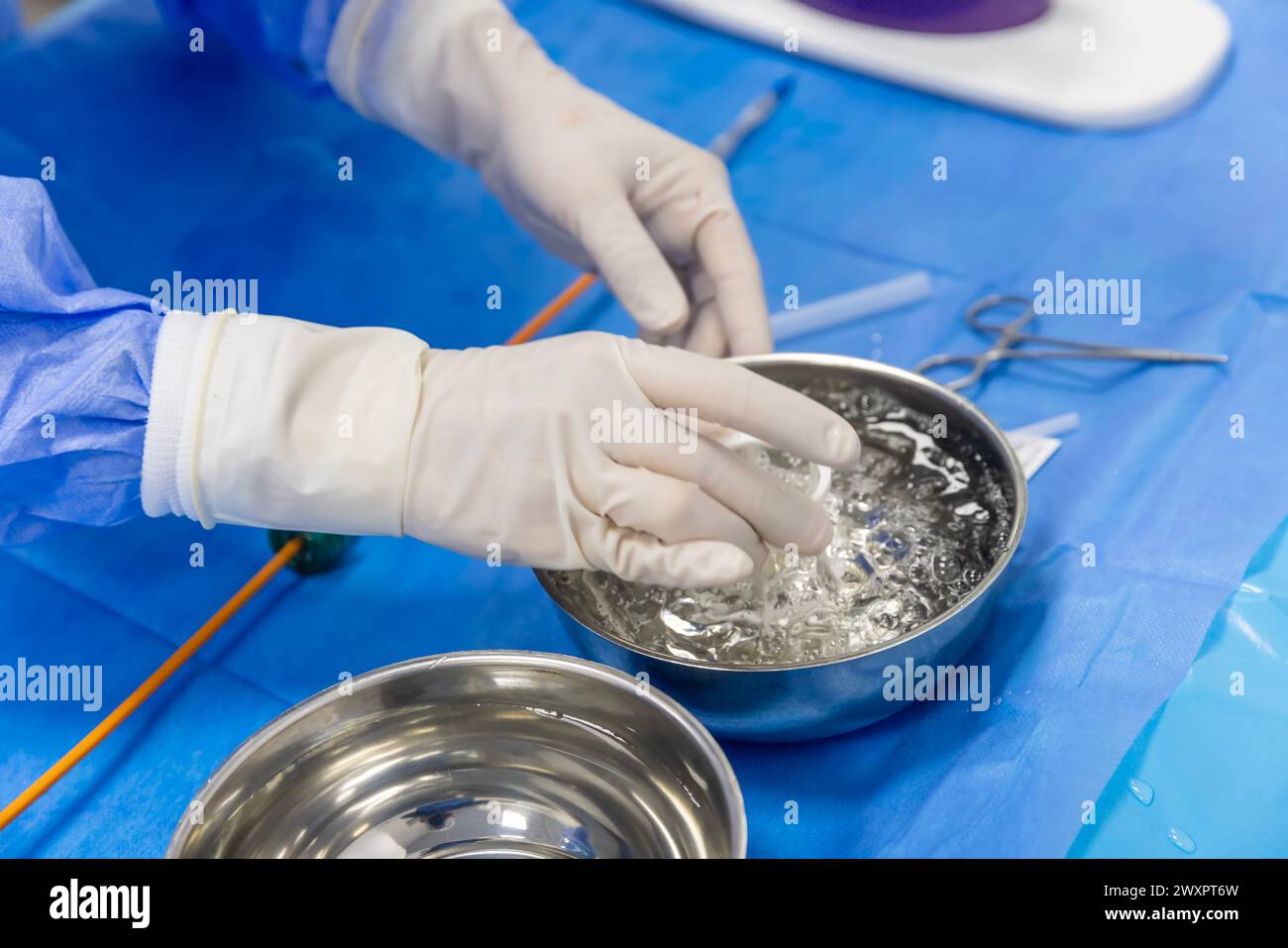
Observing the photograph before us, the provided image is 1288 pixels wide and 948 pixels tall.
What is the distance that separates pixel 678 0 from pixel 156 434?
49.2 inches

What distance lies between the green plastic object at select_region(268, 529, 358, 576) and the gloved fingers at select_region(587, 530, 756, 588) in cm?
37

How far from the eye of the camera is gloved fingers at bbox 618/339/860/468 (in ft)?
3.21

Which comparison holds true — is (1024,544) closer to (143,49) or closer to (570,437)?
(570,437)

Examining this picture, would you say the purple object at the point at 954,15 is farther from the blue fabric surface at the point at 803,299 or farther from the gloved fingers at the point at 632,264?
the gloved fingers at the point at 632,264

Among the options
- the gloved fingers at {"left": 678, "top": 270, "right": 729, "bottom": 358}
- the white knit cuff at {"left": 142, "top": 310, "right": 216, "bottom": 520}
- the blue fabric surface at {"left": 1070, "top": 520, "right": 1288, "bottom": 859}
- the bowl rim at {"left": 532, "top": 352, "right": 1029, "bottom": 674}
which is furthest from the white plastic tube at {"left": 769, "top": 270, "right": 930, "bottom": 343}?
the white knit cuff at {"left": 142, "top": 310, "right": 216, "bottom": 520}

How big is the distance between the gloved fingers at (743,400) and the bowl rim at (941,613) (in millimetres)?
144

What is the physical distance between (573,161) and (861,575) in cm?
51

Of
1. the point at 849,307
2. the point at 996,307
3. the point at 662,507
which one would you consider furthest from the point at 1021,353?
the point at 662,507

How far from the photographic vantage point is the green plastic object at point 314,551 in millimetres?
1260

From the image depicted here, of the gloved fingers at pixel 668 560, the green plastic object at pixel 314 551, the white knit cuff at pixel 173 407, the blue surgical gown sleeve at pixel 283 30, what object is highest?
the blue surgical gown sleeve at pixel 283 30

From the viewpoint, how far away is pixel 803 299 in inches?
60.2

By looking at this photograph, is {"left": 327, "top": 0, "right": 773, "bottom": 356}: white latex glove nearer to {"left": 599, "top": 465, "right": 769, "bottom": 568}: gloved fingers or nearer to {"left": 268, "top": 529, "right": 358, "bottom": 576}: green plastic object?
{"left": 599, "top": 465, "right": 769, "bottom": 568}: gloved fingers

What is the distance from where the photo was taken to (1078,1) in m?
1.88

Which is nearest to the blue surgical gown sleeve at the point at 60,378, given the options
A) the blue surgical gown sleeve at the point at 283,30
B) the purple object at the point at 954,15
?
the blue surgical gown sleeve at the point at 283,30
